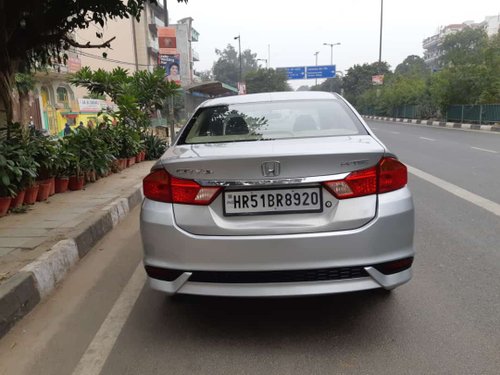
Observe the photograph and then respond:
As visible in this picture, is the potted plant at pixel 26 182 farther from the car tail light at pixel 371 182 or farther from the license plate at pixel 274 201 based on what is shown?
the car tail light at pixel 371 182

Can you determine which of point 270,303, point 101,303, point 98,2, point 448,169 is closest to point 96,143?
point 98,2

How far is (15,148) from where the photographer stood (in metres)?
6.21

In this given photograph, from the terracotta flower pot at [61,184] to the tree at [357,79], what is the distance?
65513 mm

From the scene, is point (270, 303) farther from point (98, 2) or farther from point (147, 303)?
point (98, 2)

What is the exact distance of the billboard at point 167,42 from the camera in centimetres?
1325

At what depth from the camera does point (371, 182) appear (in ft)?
8.81

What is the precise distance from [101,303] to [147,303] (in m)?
0.37

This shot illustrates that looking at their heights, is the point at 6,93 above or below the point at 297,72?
below

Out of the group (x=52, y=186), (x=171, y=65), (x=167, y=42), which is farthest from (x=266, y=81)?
(x=52, y=186)

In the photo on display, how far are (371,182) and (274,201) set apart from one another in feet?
1.89

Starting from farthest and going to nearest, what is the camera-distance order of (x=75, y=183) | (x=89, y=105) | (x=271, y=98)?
(x=89, y=105) < (x=75, y=183) < (x=271, y=98)

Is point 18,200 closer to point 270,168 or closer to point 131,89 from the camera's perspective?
point 270,168

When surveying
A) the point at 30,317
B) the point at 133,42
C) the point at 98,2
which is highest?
the point at 133,42

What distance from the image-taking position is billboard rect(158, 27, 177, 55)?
1325 centimetres
